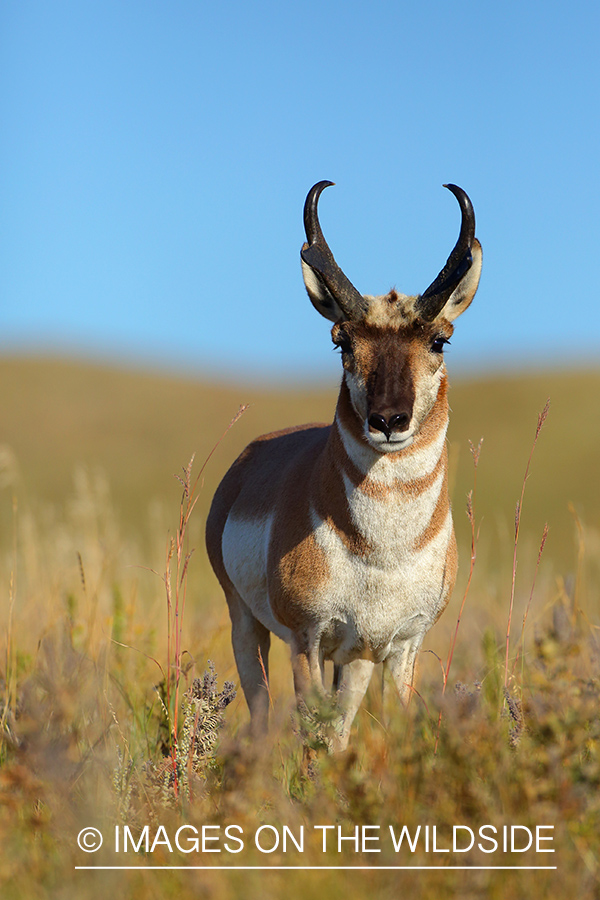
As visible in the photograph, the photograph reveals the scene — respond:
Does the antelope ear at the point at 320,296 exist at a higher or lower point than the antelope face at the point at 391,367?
higher

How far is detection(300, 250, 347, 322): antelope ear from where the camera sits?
4.66m

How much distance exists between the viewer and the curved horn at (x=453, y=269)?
14.3 feet

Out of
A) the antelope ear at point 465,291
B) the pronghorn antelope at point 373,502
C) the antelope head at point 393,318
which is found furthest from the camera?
the antelope ear at point 465,291

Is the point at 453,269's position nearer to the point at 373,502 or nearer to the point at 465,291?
the point at 465,291

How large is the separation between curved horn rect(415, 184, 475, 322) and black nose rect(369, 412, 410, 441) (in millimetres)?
753

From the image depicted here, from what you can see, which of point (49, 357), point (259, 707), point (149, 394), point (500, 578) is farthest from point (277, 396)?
point (259, 707)

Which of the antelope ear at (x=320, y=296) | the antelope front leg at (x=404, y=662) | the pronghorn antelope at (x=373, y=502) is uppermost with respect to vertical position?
the antelope ear at (x=320, y=296)

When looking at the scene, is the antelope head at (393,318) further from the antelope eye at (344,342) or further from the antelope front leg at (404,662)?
the antelope front leg at (404,662)

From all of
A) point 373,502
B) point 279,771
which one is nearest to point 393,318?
point 373,502

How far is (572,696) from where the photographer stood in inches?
117

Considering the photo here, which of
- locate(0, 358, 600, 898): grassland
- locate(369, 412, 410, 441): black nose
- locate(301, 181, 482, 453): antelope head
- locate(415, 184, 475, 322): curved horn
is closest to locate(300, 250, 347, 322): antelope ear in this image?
locate(301, 181, 482, 453): antelope head

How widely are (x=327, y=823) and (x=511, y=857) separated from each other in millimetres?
578

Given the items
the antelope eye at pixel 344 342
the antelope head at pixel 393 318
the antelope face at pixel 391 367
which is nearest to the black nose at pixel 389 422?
the antelope face at pixel 391 367

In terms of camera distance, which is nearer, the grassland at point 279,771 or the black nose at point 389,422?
the grassland at point 279,771
